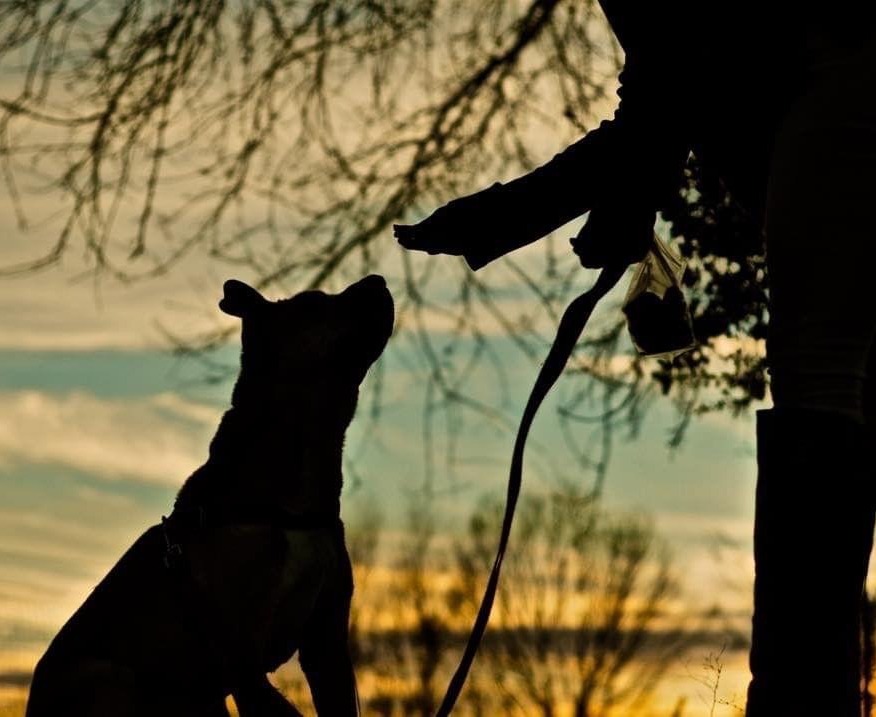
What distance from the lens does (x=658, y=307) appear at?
350cm

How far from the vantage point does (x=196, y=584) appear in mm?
3924

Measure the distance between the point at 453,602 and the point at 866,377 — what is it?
9.78 meters

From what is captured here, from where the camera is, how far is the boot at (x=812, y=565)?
2.52m

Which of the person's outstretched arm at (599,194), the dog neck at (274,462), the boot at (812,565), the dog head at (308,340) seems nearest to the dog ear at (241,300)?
the dog head at (308,340)

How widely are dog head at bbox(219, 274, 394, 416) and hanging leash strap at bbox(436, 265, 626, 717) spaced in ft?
4.47

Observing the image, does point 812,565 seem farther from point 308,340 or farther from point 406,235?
point 308,340

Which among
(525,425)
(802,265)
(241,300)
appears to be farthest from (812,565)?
(241,300)

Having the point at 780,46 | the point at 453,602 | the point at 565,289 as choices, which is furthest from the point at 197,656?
the point at 453,602

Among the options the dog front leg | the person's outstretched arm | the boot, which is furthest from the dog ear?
the boot

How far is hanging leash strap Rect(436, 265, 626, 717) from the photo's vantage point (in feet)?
9.88

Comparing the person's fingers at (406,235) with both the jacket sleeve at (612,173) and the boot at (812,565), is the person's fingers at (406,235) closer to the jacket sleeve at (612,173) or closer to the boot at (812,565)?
the jacket sleeve at (612,173)

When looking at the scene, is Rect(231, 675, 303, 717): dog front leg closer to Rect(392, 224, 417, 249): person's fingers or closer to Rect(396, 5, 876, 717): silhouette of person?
Rect(392, 224, 417, 249): person's fingers

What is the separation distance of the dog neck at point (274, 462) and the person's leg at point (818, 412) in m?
1.78

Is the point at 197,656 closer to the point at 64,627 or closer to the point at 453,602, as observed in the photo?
the point at 64,627
